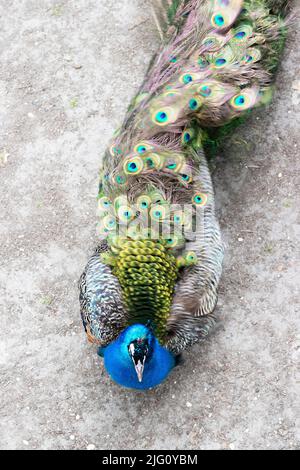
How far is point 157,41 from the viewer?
5.18 meters

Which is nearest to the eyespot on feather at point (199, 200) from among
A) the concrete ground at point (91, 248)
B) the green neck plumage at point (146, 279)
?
the green neck plumage at point (146, 279)

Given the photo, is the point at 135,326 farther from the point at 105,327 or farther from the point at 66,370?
the point at 66,370

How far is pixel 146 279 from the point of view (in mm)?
3682

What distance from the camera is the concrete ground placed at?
13.5 ft

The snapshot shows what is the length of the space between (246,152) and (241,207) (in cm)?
43

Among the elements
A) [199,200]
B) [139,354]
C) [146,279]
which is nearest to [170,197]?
[199,200]

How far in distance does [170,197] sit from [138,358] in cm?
98

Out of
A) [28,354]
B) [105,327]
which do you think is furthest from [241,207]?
[28,354]

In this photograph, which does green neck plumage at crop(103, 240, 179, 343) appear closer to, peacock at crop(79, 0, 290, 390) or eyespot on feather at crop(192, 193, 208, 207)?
peacock at crop(79, 0, 290, 390)

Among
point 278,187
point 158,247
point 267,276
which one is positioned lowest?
point 267,276

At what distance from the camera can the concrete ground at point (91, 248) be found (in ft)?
13.5

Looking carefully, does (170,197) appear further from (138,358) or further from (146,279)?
(138,358)

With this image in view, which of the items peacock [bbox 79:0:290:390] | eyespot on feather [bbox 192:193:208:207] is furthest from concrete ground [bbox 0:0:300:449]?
eyespot on feather [bbox 192:193:208:207]

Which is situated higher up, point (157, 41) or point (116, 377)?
point (157, 41)
